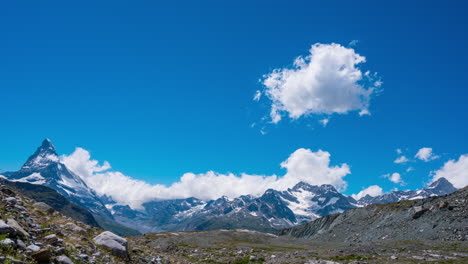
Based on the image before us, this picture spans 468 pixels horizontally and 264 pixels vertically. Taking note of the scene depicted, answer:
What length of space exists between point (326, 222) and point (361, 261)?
374 ft

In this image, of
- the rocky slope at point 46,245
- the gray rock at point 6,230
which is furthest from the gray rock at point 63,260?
the gray rock at point 6,230

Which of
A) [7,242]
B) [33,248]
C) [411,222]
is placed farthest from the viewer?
[411,222]

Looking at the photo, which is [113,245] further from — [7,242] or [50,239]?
[7,242]

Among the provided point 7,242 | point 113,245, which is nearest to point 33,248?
point 7,242

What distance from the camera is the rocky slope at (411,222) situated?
6825 centimetres

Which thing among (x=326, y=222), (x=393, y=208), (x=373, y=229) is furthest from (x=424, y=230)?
(x=326, y=222)

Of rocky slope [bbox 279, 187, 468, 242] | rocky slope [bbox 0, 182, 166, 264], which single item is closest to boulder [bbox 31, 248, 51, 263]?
rocky slope [bbox 0, 182, 166, 264]

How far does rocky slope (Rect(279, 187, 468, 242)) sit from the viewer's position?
A: 2687 inches

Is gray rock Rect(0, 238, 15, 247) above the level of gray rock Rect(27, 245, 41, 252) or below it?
above

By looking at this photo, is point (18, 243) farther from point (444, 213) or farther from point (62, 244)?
point (444, 213)

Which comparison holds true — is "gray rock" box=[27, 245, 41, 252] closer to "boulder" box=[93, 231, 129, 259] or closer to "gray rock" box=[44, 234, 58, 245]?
"gray rock" box=[44, 234, 58, 245]

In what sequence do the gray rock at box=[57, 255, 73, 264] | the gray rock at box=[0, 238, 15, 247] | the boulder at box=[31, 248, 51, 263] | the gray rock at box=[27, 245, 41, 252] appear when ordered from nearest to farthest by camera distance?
1. the gray rock at box=[0, 238, 15, 247]
2. the boulder at box=[31, 248, 51, 263]
3. the gray rock at box=[27, 245, 41, 252]
4. the gray rock at box=[57, 255, 73, 264]

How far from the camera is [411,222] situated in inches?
3228

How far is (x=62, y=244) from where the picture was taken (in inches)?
612
